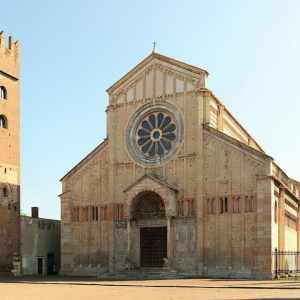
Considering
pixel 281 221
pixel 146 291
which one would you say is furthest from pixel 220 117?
pixel 146 291

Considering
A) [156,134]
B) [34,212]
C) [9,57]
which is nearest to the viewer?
[156,134]

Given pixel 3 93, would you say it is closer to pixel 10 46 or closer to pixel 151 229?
pixel 10 46

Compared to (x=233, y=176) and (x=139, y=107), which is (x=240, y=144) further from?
(x=139, y=107)

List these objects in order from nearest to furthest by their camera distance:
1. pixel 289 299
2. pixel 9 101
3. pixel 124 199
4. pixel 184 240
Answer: pixel 289 299 < pixel 184 240 < pixel 124 199 < pixel 9 101

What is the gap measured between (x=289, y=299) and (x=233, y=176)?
62.9 ft

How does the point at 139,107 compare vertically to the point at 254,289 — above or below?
above

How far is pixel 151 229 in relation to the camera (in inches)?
1752

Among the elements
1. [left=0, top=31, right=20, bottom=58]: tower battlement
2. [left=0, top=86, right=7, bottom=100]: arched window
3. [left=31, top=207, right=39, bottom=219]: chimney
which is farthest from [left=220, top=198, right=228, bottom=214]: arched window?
[left=0, top=31, right=20, bottom=58]: tower battlement

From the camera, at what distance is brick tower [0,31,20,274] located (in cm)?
4600

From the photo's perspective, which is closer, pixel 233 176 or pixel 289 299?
pixel 289 299

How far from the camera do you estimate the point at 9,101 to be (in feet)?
157

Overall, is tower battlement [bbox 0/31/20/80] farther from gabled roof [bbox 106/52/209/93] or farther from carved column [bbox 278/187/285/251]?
carved column [bbox 278/187/285/251]

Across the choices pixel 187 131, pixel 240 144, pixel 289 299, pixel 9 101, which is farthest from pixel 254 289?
pixel 9 101

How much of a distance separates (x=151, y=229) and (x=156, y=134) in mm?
7243
